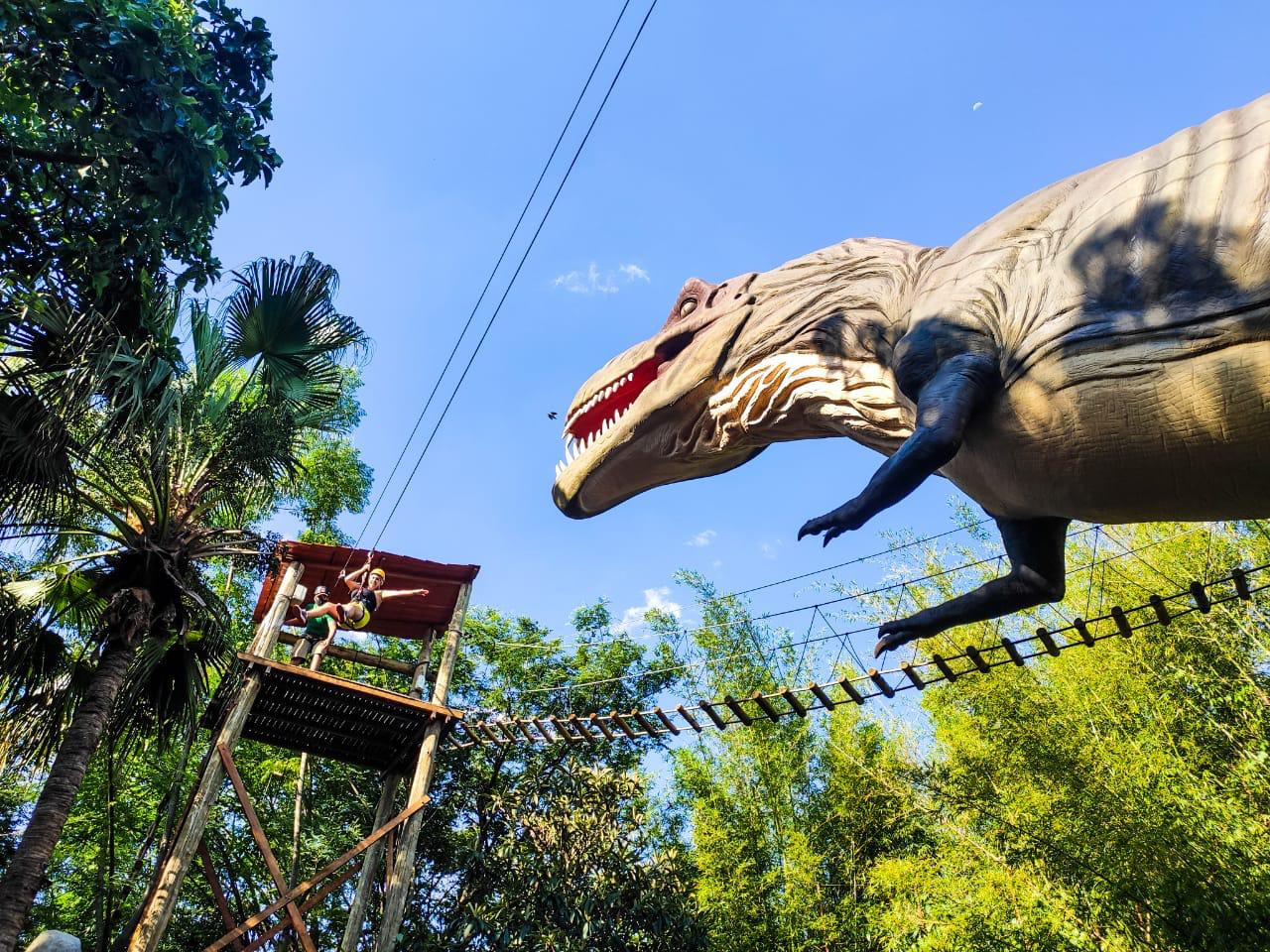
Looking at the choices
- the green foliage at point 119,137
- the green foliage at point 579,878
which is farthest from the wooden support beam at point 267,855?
the green foliage at point 579,878

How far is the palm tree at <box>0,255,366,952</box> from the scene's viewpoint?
559 centimetres

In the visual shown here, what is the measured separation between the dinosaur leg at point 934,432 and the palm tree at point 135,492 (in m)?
4.85

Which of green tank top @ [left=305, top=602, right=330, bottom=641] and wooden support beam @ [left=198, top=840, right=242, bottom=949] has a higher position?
green tank top @ [left=305, top=602, right=330, bottom=641]

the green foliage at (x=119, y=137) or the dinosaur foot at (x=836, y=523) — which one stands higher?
the green foliage at (x=119, y=137)

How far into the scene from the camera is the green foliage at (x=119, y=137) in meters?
4.44

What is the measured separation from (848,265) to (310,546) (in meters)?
5.75

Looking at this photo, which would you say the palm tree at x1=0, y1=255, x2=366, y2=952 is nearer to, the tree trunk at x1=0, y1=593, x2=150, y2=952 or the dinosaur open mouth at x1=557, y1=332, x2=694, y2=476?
the tree trunk at x1=0, y1=593, x2=150, y2=952

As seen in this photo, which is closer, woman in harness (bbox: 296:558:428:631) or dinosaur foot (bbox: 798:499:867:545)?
dinosaur foot (bbox: 798:499:867:545)

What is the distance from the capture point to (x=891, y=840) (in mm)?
11711

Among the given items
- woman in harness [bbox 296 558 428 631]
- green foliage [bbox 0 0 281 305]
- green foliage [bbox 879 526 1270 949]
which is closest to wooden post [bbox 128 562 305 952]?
woman in harness [bbox 296 558 428 631]

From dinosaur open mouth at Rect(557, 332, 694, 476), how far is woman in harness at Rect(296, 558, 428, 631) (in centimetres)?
428

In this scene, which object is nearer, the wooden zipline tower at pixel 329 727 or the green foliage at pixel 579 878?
the wooden zipline tower at pixel 329 727

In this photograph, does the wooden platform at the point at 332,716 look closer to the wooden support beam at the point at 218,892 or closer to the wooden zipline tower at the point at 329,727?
the wooden zipline tower at the point at 329,727

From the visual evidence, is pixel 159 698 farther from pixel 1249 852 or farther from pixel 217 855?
pixel 1249 852
